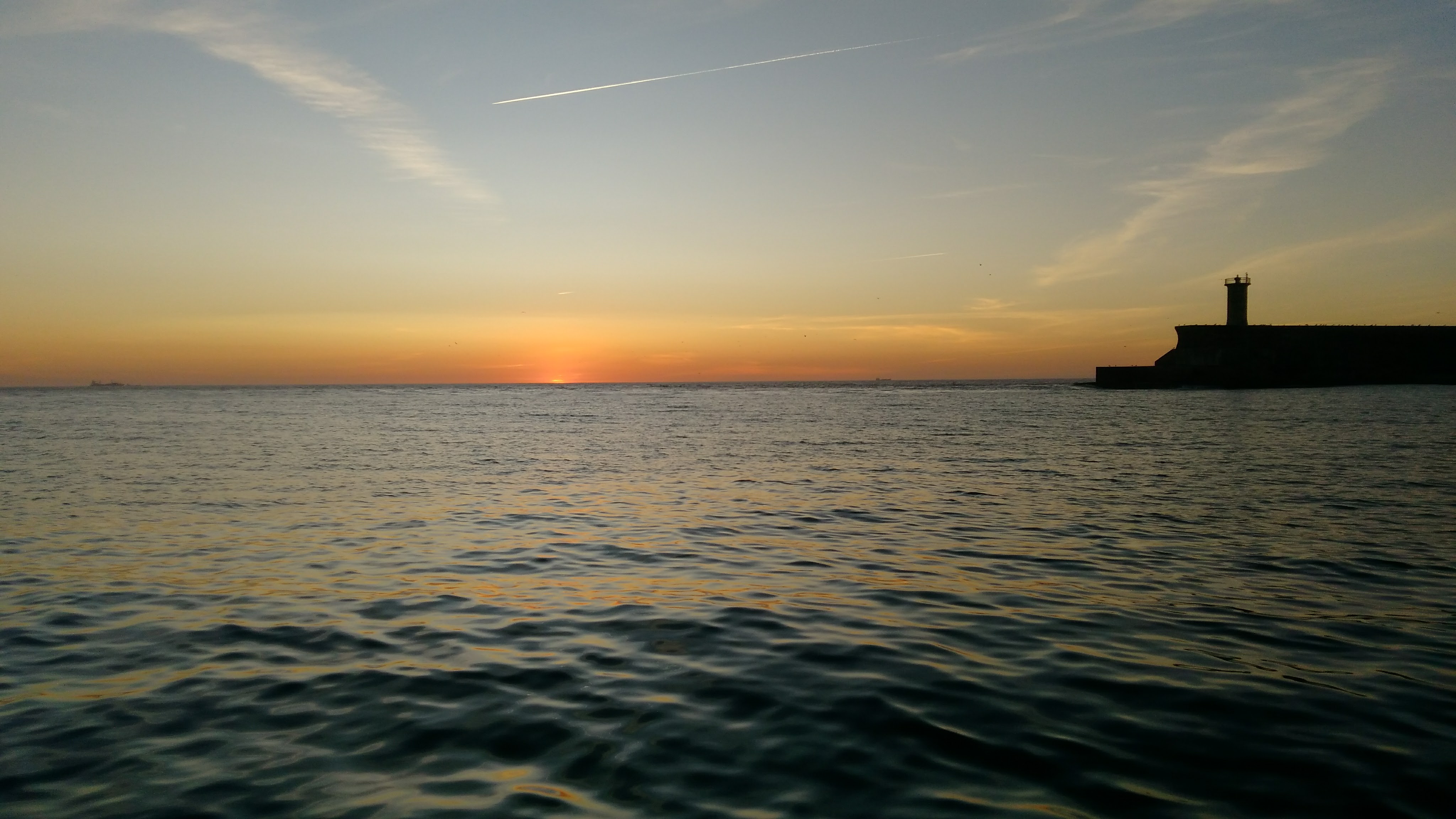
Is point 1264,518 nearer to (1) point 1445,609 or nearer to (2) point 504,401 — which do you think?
(1) point 1445,609

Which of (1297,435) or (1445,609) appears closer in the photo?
(1445,609)

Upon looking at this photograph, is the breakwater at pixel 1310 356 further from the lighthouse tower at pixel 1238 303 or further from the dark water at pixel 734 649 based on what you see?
the dark water at pixel 734 649

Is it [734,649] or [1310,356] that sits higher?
[1310,356]

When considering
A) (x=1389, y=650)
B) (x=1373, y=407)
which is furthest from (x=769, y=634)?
(x=1373, y=407)

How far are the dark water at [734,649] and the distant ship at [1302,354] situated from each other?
93.5m

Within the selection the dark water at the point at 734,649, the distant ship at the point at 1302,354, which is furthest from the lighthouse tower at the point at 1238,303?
the dark water at the point at 734,649

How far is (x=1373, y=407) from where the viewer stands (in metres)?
59.5

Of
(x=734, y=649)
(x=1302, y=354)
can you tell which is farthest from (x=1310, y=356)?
(x=734, y=649)

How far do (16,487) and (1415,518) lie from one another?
33.8 meters

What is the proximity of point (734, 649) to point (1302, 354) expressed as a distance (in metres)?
123

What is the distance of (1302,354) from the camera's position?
106188 millimetres

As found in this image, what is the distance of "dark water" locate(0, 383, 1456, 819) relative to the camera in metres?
5.45

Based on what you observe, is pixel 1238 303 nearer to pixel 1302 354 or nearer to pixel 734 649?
pixel 1302 354

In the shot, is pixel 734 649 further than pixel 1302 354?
No
